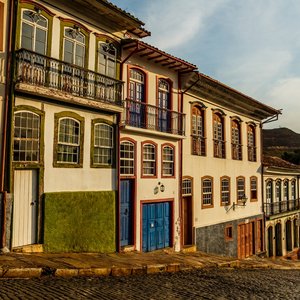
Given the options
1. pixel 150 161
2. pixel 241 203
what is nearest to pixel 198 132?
pixel 150 161

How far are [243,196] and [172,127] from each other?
8.62 meters

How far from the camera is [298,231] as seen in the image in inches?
1196

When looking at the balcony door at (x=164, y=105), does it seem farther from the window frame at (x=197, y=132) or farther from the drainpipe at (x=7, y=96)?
the drainpipe at (x=7, y=96)

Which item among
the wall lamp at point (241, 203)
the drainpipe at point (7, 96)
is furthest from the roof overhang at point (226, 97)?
the drainpipe at point (7, 96)

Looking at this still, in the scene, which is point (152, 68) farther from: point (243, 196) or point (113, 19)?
point (243, 196)

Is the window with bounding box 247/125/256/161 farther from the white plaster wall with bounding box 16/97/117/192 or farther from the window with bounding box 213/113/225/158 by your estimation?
the white plaster wall with bounding box 16/97/117/192

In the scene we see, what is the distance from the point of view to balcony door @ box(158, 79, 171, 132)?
15906mm

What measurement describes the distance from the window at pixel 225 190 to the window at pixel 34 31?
12510mm

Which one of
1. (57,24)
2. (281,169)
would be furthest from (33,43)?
(281,169)

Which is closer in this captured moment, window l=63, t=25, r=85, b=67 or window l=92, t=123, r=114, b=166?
window l=63, t=25, r=85, b=67

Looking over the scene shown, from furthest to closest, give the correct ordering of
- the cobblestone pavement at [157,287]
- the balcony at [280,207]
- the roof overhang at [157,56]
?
the balcony at [280,207]
the roof overhang at [157,56]
the cobblestone pavement at [157,287]

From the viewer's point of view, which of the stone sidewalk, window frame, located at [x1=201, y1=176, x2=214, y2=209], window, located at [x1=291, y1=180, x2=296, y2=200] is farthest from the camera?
window, located at [x1=291, y1=180, x2=296, y2=200]

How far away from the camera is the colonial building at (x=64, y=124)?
34.4 feet

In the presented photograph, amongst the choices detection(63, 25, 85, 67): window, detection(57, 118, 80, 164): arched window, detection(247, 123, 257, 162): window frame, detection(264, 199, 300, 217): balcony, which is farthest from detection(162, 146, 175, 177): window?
detection(264, 199, 300, 217): balcony
